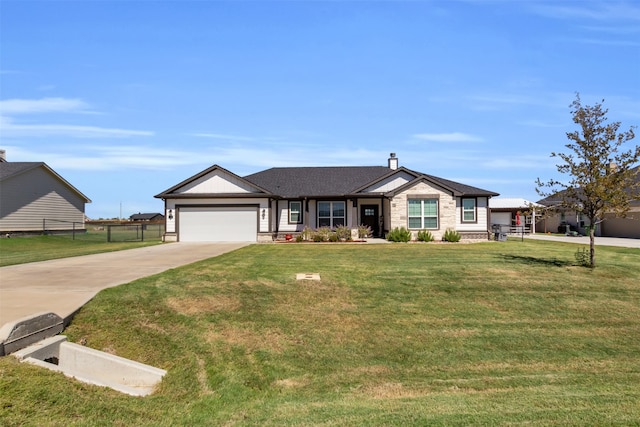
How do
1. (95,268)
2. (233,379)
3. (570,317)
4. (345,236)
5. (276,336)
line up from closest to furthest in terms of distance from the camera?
(233,379), (276,336), (570,317), (95,268), (345,236)

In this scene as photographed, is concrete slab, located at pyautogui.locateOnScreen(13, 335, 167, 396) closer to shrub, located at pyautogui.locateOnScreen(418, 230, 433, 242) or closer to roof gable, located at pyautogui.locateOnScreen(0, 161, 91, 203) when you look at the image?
shrub, located at pyautogui.locateOnScreen(418, 230, 433, 242)

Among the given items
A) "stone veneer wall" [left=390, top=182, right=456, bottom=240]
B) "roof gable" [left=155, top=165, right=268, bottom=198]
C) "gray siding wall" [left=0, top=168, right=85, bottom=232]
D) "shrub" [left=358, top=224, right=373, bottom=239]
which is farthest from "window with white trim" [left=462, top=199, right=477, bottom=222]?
"gray siding wall" [left=0, top=168, right=85, bottom=232]

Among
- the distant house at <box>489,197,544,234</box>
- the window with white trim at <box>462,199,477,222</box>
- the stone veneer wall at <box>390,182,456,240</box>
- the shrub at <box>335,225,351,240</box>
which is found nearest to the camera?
the shrub at <box>335,225,351,240</box>

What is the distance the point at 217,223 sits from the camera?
2756 centimetres

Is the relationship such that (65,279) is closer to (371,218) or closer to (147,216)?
(371,218)

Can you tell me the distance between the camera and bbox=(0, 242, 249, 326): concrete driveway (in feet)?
26.7

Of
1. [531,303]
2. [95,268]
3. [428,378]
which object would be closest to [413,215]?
[531,303]

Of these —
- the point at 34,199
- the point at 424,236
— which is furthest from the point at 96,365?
the point at 34,199

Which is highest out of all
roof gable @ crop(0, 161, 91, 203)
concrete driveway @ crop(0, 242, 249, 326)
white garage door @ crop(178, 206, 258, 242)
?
roof gable @ crop(0, 161, 91, 203)

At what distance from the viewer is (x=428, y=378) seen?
21.6ft

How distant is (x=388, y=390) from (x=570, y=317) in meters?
5.84

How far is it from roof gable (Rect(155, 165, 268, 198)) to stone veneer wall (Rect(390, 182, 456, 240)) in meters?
9.20

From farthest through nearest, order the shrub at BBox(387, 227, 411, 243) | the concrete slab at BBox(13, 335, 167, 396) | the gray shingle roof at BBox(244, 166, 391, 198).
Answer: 1. the gray shingle roof at BBox(244, 166, 391, 198)
2. the shrub at BBox(387, 227, 411, 243)
3. the concrete slab at BBox(13, 335, 167, 396)

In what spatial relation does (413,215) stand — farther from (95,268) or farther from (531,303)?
(95,268)
